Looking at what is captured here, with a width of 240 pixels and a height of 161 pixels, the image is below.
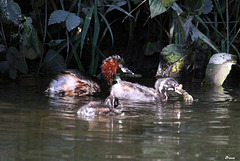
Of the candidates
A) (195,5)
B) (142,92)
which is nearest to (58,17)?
(142,92)

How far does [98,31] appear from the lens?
825cm

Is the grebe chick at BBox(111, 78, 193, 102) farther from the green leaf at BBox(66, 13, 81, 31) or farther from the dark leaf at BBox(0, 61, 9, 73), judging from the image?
the dark leaf at BBox(0, 61, 9, 73)

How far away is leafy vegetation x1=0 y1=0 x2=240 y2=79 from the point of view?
7891mm

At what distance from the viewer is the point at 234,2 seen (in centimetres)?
919

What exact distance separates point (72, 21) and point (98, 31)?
26.6 inches

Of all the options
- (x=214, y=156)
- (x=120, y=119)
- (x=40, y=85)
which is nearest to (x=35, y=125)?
(x=120, y=119)

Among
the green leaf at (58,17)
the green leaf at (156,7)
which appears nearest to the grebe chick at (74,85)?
the green leaf at (58,17)

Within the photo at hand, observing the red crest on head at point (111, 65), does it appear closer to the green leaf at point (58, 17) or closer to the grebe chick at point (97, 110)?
the green leaf at point (58, 17)

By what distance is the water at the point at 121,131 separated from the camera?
13.0 feet

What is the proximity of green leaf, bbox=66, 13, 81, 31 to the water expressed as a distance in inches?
51.3

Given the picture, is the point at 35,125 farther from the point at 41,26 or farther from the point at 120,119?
the point at 41,26

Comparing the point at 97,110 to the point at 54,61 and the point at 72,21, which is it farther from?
the point at 54,61

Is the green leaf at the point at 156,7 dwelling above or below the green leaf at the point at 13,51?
above

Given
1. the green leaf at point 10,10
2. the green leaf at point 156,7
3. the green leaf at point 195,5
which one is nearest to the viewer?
the green leaf at point 156,7
